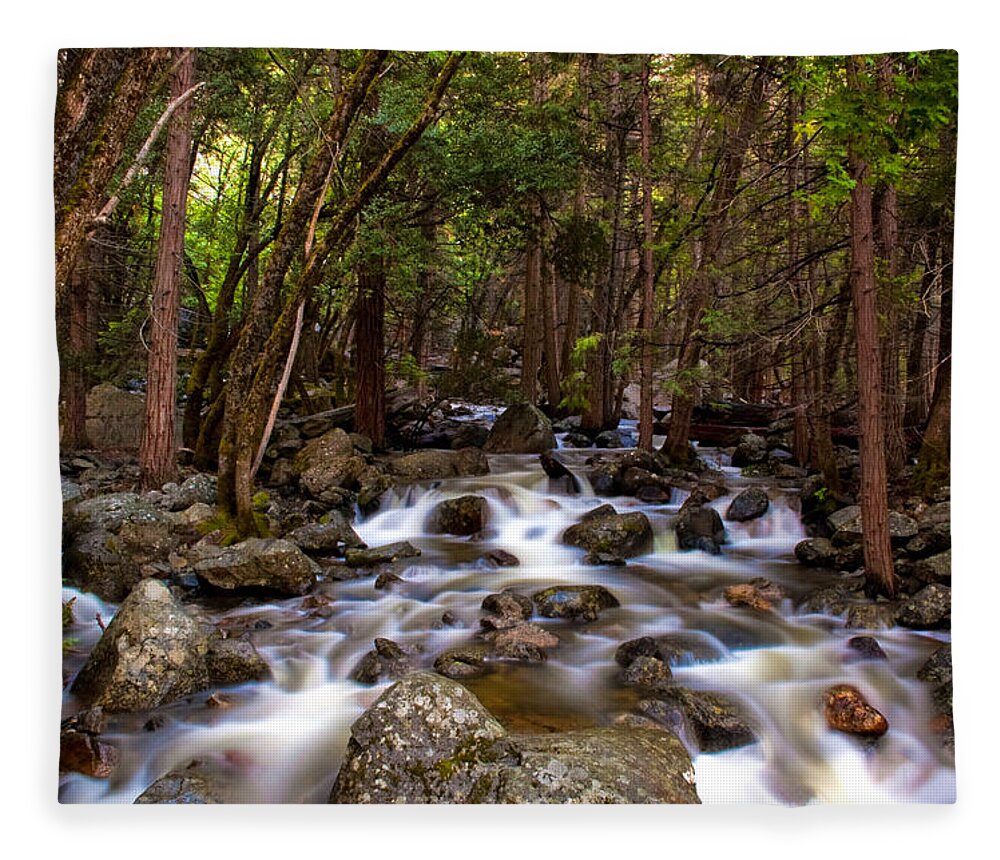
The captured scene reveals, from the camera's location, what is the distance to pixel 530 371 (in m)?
4.54

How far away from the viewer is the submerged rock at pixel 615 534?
418cm

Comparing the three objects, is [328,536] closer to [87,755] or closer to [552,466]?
[552,466]

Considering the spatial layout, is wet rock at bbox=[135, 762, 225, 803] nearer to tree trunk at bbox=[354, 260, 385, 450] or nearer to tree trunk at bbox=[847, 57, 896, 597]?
tree trunk at bbox=[354, 260, 385, 450]

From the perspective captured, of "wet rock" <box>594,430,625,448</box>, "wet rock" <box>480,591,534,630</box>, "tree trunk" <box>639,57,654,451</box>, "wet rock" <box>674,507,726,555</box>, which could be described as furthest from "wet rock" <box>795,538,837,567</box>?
"wet rock" <box>480,591,534,630</box>

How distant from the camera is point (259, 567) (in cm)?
418

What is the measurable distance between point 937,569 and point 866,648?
1.85ft

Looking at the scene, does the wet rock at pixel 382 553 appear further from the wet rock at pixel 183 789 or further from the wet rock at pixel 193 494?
the wet rock at pixel 183 789

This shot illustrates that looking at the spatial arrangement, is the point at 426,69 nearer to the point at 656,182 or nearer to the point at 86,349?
the point at 656,182

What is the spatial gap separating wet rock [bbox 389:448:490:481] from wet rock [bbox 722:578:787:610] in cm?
155

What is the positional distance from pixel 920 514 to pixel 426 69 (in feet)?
11.5

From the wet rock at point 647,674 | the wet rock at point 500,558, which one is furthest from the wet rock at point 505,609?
the wet rock at point 647,674

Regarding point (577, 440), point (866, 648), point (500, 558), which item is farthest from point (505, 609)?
point (866, 648)

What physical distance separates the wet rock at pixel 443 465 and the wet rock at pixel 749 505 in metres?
1.41

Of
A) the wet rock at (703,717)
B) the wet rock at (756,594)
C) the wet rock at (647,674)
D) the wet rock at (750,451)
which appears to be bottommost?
the wet rock at (703,717)
